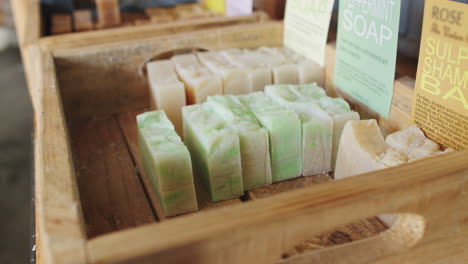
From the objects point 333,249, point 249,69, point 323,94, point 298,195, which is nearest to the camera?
point 298,195

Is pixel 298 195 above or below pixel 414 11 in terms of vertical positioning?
below

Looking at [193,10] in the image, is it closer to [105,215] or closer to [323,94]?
[323,94]

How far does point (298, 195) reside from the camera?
23.4 inches

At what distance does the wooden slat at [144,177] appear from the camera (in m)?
0.97

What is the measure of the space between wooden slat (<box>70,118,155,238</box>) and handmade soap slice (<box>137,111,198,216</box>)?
7 centimetres

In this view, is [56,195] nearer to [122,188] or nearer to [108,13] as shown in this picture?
[122,188]

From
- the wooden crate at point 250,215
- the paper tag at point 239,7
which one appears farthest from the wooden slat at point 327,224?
the paper tag at point 239,7

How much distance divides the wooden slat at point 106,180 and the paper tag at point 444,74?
2.11ft

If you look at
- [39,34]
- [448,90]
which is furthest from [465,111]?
[39,34]

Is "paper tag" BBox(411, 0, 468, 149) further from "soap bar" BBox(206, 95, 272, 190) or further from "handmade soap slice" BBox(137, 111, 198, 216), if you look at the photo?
"handmade soap slice" BBox(137, 111, 198, 216)

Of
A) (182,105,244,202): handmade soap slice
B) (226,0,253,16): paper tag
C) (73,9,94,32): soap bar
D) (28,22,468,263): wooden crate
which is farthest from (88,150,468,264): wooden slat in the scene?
(73,9,94,32): soap bar

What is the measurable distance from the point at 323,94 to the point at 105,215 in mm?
624

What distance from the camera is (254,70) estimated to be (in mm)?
1264

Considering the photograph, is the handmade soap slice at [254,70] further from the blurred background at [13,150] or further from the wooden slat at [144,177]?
the blurred background at [13,150]
